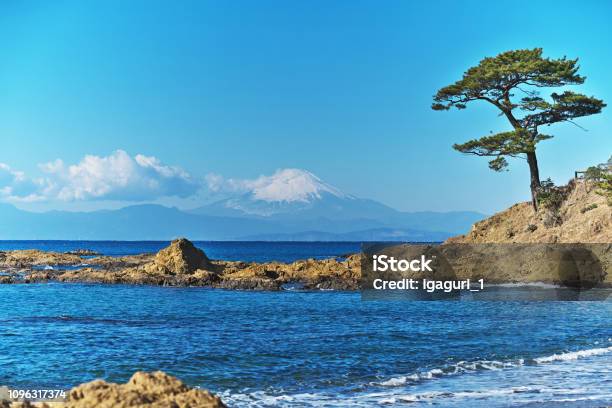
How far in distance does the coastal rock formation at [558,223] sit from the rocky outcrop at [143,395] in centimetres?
3789

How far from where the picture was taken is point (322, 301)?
3491 centimetres

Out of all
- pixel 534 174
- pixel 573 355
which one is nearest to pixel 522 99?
pixel 534 174

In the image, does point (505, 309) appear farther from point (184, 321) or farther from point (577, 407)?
point (577, 407)

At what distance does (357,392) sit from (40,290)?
110 feet

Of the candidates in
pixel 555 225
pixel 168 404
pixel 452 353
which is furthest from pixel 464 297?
pixel 168 404

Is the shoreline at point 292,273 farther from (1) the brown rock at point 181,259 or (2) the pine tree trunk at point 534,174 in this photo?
(2) the pine tree trunk at point 534,174

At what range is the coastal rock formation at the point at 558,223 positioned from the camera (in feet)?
139

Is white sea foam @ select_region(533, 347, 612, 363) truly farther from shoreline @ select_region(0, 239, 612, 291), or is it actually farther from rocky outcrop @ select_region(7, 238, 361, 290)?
rocky outcrop @ select_region(7, 238, 361, 290)

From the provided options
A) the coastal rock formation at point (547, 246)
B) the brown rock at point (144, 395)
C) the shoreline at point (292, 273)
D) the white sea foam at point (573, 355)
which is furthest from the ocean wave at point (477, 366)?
the shoreline at point (292, 273)

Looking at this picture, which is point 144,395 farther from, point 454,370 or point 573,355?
point 573,355

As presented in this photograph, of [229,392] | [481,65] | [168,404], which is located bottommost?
[229,392]

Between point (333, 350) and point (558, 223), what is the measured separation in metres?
32.5

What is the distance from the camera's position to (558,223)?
152 ft

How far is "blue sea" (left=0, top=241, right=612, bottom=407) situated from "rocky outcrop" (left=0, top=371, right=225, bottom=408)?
5.77 metres
